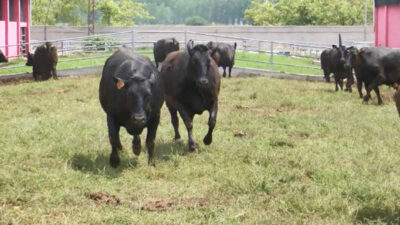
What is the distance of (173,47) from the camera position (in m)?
24.8

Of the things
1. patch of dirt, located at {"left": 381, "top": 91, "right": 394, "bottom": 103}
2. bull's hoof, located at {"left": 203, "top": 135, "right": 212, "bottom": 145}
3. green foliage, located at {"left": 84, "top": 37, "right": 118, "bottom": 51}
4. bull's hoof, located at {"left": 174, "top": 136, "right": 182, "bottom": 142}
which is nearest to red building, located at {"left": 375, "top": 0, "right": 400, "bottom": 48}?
green foliage, located at {"left": 84, "top": 37, "right": 118, "bottom": 51}

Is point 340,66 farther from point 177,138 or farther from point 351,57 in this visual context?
point 177,138

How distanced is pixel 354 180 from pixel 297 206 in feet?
4.44

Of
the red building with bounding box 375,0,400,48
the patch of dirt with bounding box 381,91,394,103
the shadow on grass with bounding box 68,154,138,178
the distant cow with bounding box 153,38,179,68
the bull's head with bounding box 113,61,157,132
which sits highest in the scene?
the red building with bounding box 375,0,400,48

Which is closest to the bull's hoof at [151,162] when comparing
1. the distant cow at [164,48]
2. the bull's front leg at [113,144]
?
the bull's front leg at [113,144]

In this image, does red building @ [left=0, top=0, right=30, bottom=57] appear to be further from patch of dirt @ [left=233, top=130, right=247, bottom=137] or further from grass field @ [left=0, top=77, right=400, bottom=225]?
patch of dirt @ [left=233, top=130, right=247, bottom=137]

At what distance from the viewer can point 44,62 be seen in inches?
890

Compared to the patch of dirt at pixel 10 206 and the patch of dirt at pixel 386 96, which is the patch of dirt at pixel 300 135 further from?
the patch of dirt at pixel 386 96

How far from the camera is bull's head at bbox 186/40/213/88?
9.71 meters

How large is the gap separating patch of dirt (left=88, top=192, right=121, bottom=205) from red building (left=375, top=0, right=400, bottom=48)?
88.5ft

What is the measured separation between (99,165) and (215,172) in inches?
62.1

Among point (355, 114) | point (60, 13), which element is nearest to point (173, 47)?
point (355, 114)

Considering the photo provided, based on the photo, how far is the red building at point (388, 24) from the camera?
105 feet

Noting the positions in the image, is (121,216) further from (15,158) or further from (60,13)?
(60,13)
